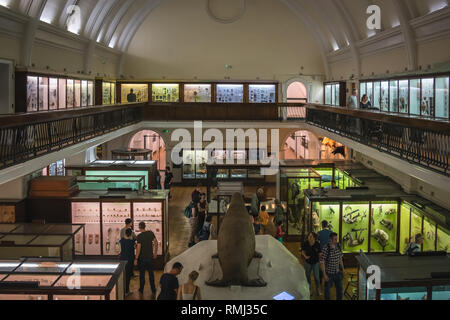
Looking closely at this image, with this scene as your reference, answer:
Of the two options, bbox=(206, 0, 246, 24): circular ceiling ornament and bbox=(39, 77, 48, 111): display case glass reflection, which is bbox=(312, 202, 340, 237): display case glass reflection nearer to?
bbox=(39, 77, 48, 111): display case glass reflection

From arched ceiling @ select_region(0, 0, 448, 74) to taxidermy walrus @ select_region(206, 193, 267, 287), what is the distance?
923 centimetres

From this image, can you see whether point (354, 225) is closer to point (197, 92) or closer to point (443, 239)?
point (443, 239)

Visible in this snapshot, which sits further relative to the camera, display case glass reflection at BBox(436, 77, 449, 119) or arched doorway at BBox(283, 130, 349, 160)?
arched doorway at BBox(283, 130, 349, 160)

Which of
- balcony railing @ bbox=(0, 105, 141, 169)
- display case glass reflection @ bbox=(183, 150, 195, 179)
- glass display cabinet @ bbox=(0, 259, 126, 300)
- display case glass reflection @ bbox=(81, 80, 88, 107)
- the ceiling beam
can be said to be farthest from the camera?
display case glass reflection @ bbox=(183, 150, 195, 179)

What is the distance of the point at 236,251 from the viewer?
8039 millimetres

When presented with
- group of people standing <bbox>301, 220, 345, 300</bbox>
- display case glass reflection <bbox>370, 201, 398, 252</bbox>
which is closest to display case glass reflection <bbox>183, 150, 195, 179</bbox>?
display case glass reflection <bbox>370, 201, 398, 252</bbox>

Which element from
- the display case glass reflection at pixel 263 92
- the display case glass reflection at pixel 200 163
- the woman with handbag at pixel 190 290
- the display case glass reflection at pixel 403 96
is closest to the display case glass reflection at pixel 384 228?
the display case glass reflection at pixel 403 96

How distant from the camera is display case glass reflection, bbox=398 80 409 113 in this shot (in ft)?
52.5

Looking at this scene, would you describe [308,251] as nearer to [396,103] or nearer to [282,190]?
[282,190]

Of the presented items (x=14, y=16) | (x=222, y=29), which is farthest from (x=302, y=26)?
(x=14, y=16)

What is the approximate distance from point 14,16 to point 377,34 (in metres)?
13.2

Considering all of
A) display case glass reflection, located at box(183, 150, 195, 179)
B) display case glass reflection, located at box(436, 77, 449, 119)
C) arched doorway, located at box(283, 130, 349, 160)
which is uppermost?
display case glass reflection, located at box(436, 77, 449, 119)

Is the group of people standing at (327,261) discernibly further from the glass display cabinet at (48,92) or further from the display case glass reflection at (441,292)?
the glass display cabinet at (48,92)

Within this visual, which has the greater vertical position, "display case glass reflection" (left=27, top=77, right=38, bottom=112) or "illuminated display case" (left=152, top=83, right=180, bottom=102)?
"illuminated display case" (left=152, top=83, right=180, bottom=102)
